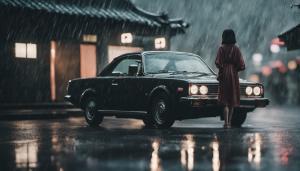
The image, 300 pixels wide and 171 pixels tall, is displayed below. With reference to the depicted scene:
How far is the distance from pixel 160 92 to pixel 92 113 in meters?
2.26

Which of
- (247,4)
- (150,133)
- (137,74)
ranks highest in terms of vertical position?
(247,4)

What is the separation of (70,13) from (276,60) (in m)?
16.5

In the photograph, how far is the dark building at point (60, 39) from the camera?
21500mm

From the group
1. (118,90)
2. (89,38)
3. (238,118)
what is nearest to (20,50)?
(89,38)

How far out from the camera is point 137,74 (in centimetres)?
1295

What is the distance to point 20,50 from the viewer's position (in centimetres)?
2181

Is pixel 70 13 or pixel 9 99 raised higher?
pixel 70 13

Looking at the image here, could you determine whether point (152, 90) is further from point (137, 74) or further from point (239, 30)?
point (239, 30)

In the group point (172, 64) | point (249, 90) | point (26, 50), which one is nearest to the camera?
point (249, 90)

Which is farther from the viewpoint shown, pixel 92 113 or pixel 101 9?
pixel 101 9

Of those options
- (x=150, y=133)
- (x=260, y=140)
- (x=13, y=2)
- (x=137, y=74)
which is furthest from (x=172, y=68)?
(x=13, y=2)

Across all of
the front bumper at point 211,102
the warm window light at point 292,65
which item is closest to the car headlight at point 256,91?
the front bumper at point 211,102

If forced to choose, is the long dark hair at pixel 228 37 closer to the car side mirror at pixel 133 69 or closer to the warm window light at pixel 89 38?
the car side mirror at pixel 133 69

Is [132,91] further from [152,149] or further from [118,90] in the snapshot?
[152,149]
